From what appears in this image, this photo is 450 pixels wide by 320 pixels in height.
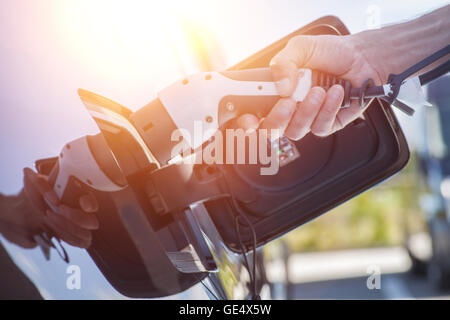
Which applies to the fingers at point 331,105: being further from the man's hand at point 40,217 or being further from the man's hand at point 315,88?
the man's hand at point 40,217

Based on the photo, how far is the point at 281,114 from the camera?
0.64 meters

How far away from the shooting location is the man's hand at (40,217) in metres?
0.64

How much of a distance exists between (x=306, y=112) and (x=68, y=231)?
415 mm

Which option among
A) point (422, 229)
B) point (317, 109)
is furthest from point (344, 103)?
point (422, 229)

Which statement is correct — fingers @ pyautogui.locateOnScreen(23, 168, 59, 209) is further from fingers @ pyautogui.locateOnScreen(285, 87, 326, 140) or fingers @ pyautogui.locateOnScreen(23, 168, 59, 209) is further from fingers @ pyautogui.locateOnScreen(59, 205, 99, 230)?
fingers @ pyautogui.locateOnScreen(285, 87, 326, 140)

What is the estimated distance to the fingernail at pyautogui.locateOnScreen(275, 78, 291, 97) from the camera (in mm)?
625

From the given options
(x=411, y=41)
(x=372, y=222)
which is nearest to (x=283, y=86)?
(x=411, y=41)

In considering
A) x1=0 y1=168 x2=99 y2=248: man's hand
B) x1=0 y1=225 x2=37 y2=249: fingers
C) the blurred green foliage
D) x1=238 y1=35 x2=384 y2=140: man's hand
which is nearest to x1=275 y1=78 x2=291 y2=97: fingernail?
x1=238 y1=35 x2=384 y2=140: man's hand

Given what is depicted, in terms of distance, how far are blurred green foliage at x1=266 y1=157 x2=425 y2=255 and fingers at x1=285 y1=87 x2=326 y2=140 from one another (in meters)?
2.69

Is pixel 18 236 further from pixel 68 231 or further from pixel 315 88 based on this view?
pixel 315 88

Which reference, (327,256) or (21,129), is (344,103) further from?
(327,256)

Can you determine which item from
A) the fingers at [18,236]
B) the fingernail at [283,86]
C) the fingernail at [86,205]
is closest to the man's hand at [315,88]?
the fingernail at [283,86]
